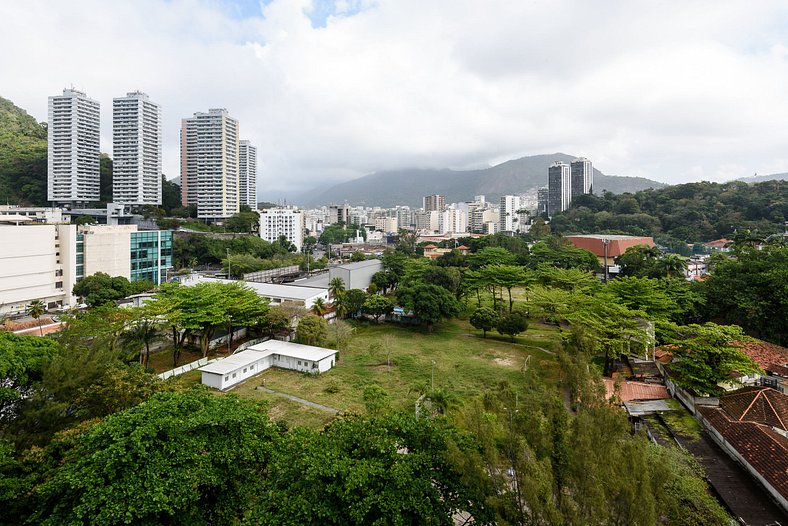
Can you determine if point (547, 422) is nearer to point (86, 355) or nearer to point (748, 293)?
point (86, 355)

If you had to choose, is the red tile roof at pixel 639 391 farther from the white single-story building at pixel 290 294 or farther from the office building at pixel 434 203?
the office building at pixel 434 203

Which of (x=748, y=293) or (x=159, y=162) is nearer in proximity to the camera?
(x=748, y=293)

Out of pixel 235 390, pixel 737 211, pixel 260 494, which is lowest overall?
pixel 235 390

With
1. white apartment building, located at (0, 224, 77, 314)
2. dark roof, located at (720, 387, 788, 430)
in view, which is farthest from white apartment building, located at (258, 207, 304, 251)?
dark roof, located at (720, 387, 788, 430)

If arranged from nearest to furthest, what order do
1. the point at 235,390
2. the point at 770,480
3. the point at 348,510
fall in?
1. the point at 348,510
2. the point at 770,480
3. the point at 235,390

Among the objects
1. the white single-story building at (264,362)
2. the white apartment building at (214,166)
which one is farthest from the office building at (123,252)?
the white apartment building at (214,166)

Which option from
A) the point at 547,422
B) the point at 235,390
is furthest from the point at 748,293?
the point at 235,390

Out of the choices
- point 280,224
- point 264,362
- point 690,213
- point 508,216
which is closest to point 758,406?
point 264,362

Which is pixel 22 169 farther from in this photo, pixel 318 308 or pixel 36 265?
pixel 318 308
